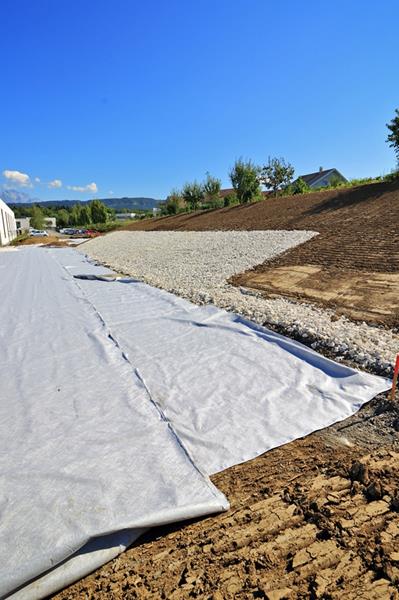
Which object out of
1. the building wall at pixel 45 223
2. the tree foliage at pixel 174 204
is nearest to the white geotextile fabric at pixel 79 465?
the tree foliage at pixel 174 204

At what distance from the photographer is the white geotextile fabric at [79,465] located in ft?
5.62

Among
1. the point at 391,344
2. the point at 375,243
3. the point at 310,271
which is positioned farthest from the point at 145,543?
the point at 375,243

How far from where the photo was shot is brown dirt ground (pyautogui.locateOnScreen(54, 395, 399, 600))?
154 cm

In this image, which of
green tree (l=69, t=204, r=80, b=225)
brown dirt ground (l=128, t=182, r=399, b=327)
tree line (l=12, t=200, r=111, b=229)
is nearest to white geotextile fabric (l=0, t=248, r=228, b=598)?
brown dirt ground (l=128, t=182, r=399, b=327)

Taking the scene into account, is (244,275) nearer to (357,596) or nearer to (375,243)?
(375,243)

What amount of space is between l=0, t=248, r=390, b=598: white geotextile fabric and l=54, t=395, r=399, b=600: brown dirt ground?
115 millimetres

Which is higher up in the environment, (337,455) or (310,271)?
(310,271)

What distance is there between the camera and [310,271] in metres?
8.06

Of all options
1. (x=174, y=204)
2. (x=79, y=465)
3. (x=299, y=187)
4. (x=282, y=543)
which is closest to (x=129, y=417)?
(x=79, y=465)

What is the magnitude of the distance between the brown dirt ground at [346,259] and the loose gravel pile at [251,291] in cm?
48

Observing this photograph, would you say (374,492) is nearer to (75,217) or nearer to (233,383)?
(233,383)

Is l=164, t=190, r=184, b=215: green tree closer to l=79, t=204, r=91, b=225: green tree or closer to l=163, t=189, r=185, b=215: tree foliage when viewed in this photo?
l=163, t=189, r=185, b=215: tree foliage

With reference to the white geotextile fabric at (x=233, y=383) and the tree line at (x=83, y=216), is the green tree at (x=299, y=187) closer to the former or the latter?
the white geotextile fabric at (x=233, y=383)

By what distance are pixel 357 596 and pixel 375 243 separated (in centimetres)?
866
